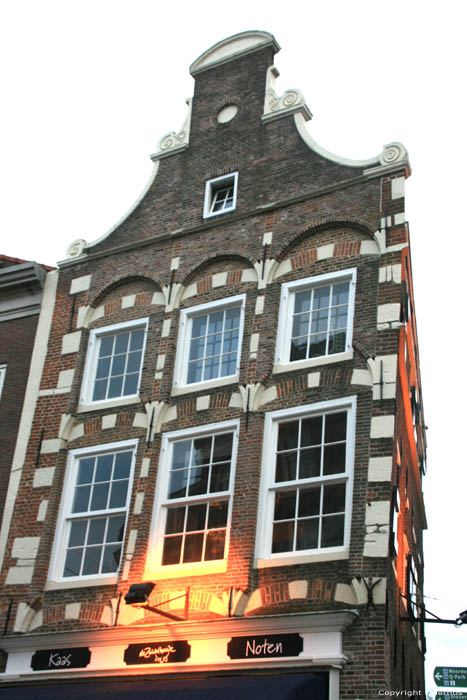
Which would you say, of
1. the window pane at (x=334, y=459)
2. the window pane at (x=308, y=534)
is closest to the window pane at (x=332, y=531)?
the window pane at (x=308, y=534)

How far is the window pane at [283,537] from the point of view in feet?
47.6

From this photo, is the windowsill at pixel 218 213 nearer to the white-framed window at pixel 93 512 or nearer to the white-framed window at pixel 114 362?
the white-framed window at pixel 114 362

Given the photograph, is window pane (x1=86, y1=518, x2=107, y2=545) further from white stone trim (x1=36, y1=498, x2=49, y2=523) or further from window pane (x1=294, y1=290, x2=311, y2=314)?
window pane (x1=294, y1=290, x2=311, y2=314)

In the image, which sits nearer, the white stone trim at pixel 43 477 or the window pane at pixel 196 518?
the window pane at pixel 196 518

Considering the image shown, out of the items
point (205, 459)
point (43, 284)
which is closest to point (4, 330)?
point (43, 284)

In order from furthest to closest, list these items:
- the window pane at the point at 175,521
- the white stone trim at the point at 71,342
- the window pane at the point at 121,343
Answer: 1. the white stone trim at the point at 71,342
2. the window pane at the point at 121,343
3. the window pane at the point at 175,521

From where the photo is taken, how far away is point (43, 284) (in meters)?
20.1

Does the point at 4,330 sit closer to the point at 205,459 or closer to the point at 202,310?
the point at 202,310

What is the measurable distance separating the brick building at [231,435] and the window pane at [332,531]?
0.08ft

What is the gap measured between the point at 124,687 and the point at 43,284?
9.05 meters

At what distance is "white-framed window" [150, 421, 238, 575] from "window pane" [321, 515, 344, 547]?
5.40ft

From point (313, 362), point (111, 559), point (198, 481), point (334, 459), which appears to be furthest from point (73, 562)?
point (313, 362)

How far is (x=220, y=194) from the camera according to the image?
18891 millimetres

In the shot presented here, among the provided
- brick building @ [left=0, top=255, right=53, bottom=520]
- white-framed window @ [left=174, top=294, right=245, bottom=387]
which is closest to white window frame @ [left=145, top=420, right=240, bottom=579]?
white-framed window @ [left=174, top=294, right=245, bottom=387]
